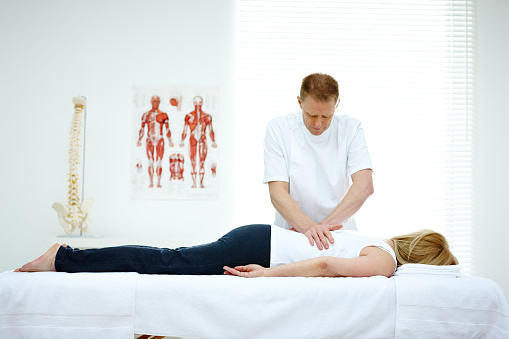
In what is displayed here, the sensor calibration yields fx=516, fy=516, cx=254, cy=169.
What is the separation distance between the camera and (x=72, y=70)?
3.54m

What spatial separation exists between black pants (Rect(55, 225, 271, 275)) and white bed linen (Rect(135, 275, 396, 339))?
0.19m

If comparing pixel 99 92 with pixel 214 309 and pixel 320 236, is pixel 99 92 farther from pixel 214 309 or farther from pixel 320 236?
pixel 214 309

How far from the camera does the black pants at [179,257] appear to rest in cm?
179

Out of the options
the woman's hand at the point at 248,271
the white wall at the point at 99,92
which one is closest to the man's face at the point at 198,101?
the white wall at the point at 99,92

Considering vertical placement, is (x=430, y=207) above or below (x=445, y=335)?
above

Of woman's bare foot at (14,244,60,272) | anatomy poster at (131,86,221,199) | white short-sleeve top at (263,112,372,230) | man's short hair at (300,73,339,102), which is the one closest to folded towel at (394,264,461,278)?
white short-sleeve top at (263,112,372,230)

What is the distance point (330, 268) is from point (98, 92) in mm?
2372

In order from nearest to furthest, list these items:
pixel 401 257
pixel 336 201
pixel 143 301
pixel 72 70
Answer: pixel 143 301, pixel 401 257, pixel 336 201, pixel 72 70

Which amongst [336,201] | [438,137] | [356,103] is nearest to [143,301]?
[336,201]

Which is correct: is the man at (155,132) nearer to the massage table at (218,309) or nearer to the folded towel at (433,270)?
the massage table at (218,309)

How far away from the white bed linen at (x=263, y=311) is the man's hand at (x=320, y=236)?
26cm

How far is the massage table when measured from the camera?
1607 millimetres

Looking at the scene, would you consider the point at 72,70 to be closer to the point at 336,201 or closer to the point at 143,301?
the point at 336,201

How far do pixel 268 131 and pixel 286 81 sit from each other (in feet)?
4.13
